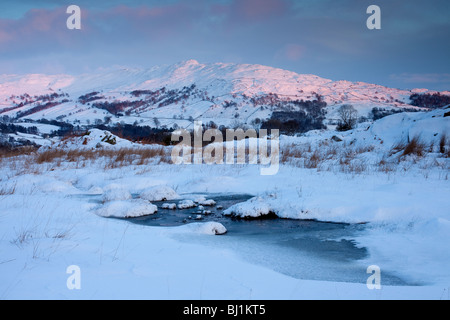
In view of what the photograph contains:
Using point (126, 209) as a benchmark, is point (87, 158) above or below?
above

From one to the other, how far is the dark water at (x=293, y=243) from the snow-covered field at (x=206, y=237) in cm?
9

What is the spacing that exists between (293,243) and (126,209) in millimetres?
2528

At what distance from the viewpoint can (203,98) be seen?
13662 centimetres

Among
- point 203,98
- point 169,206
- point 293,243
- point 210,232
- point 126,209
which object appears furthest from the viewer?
point 203,98

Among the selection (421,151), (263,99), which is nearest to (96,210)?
(421,151)

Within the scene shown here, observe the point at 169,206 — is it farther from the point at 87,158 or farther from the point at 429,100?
the point at 429,100

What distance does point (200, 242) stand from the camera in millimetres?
3252

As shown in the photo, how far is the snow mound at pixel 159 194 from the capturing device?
19.0ft

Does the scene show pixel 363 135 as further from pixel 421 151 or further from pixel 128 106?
pixel 128 106

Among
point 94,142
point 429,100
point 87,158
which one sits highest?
point 429,100

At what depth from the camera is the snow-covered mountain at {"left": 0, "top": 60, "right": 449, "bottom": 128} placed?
105 meters

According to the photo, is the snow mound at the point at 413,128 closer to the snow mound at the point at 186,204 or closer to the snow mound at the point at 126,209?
the snow mound at the point at 186,204

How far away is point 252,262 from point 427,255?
1.62 meters

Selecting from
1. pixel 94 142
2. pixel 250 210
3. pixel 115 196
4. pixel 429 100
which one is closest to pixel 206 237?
pixel 250 210
